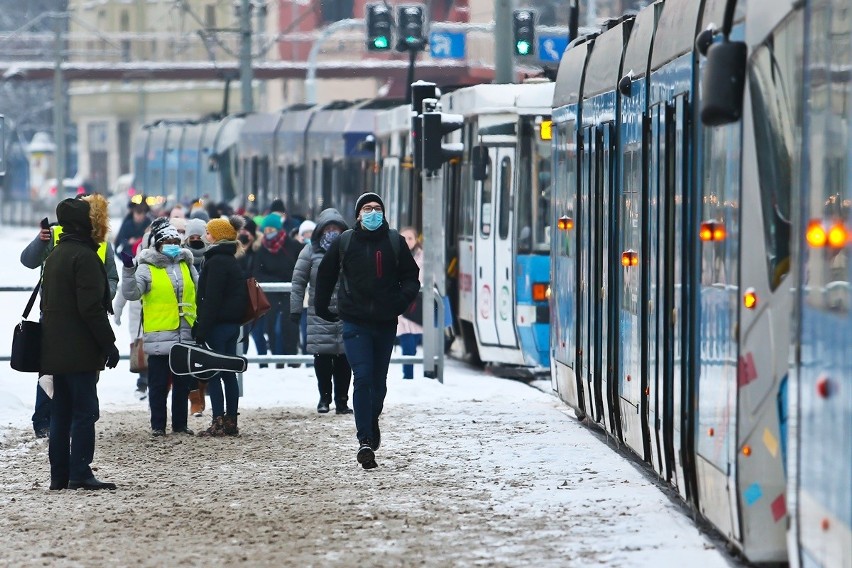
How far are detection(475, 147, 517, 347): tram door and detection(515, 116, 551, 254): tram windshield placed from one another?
132 mm

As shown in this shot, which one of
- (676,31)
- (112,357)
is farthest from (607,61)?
(112,357)

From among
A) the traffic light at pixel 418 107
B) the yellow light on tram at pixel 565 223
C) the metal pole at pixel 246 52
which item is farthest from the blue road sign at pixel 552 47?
the yellow light on tram at pixel 565 223

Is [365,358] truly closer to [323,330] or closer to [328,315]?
[328,315]

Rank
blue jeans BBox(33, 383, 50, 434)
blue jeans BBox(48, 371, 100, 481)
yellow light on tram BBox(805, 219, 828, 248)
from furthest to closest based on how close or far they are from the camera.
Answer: blue jeans BBox(33, 383, 50, 434)
blue jeans BBox(48, 371, 100, 481)
yellow light on tram BBox(805, 219, 828, 248)

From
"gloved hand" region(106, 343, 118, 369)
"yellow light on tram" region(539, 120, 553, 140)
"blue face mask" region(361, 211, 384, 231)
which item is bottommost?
"gloved hand" region(106, 343, 118, 369)

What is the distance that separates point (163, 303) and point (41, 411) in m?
1.06

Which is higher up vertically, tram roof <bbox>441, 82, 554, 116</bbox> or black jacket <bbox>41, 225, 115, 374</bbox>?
tram roof <bbox>441, 82, 554, 116</bbox>

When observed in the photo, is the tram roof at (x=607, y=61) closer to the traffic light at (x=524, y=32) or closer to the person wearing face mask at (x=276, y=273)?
the person wearing face mask at (x=276, y=273)

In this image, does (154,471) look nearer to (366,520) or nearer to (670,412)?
(366,520)

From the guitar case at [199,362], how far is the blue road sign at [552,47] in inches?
829

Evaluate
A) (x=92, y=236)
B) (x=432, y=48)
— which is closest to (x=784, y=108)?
(x=92, y=236)

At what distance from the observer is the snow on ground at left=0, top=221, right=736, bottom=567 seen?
934 centimetres

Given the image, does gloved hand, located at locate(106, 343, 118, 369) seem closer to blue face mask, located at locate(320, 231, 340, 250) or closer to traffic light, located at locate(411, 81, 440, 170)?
blue face mask, located at locate(320, 231, 340, 250)

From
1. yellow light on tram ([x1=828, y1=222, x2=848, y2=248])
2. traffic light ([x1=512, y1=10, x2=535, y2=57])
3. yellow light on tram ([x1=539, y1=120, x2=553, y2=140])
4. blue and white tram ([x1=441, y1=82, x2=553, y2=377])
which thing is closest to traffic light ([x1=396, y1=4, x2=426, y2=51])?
traffic light ([x1=512, y1=10, x2=535, y2=57])
